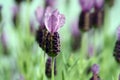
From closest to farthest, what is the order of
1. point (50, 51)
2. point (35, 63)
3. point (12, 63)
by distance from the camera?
point (50, 51)
point (35, 63)
point (12, 63)

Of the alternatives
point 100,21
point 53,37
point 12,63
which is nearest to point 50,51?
point 53,37

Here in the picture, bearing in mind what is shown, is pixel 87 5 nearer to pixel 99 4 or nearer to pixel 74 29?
pixel 99 4

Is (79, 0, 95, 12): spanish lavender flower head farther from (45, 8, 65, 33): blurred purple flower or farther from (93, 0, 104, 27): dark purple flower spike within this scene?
(45, 8, 65, 33): blurred purple flower

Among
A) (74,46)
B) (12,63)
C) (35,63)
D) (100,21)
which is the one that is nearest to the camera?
(35,63)

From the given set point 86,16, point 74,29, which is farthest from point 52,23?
point 74,29

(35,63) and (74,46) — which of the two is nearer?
(35,63)

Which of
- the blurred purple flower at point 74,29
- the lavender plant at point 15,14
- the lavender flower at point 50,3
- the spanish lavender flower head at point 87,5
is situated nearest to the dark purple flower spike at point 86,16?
the spanish lavender flower head at point 87,5

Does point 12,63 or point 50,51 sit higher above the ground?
point 50,51

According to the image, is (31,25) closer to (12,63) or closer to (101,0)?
(12,63)
